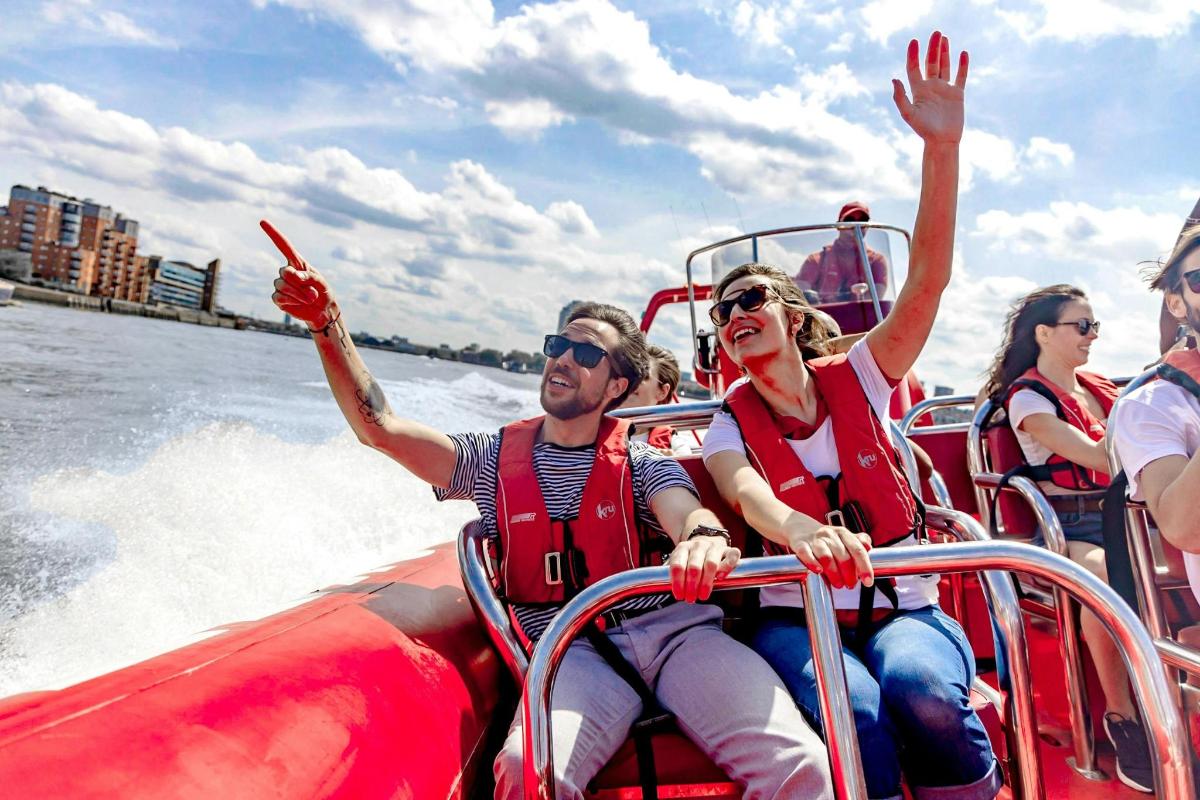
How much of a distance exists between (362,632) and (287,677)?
0.94 ft

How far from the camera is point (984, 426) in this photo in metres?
2.71

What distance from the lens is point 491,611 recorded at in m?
1.71

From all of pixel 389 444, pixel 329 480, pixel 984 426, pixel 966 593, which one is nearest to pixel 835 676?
pixel 389 444

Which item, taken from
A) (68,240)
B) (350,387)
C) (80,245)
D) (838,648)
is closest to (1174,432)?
(838,648)

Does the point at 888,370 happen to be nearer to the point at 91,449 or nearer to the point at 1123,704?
the point at 1123,704

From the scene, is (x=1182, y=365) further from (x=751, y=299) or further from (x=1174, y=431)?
(x=751, y=299)

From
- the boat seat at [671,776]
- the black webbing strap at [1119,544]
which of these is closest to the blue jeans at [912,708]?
the boat seat at [671,776]

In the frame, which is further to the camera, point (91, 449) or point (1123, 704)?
point (91, 449)

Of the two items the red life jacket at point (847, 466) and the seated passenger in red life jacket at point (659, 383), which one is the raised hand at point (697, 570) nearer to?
the red life jacket at point (847, 466)

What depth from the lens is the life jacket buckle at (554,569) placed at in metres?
1.80

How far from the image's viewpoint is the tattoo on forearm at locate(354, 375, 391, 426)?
2.00 m

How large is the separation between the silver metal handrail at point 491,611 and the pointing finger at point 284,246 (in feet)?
2.73

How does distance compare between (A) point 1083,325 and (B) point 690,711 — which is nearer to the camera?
(B) point 690,711

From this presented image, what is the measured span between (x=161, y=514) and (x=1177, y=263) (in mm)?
5556
